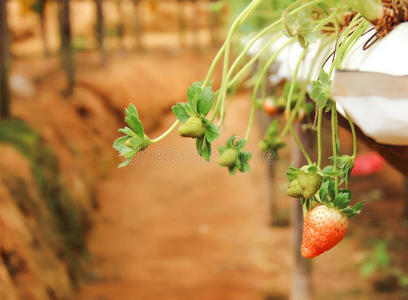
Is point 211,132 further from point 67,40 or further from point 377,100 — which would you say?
point 67,40

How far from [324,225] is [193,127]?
218 mm

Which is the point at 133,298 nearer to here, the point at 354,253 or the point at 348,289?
the point at 348,289

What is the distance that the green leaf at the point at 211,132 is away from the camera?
25.9 inches

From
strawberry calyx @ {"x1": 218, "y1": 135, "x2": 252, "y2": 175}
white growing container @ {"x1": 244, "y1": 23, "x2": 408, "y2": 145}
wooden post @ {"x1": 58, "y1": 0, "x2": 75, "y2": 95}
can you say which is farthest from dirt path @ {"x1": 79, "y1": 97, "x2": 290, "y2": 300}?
white growing container @ {"x1": 244, "y1": 23, "x2": 408, "y2": 145}

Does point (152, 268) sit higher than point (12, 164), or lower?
lower

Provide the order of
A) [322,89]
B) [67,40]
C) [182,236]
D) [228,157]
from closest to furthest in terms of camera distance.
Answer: [322,89] → [228,157] → [182,236] → [67,40]

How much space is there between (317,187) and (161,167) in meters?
6.48

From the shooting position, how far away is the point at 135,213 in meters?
5.45

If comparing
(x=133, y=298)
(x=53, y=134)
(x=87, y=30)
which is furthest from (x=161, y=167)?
(x=87, y=30)

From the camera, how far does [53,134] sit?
199 inches

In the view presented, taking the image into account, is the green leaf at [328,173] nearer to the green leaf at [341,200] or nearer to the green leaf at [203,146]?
the green leaf at [341,200]

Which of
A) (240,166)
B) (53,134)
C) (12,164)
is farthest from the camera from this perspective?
(53,134)

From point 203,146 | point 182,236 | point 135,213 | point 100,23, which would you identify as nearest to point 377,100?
point 203,146

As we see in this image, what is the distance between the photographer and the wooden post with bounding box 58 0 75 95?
21.4 feet
